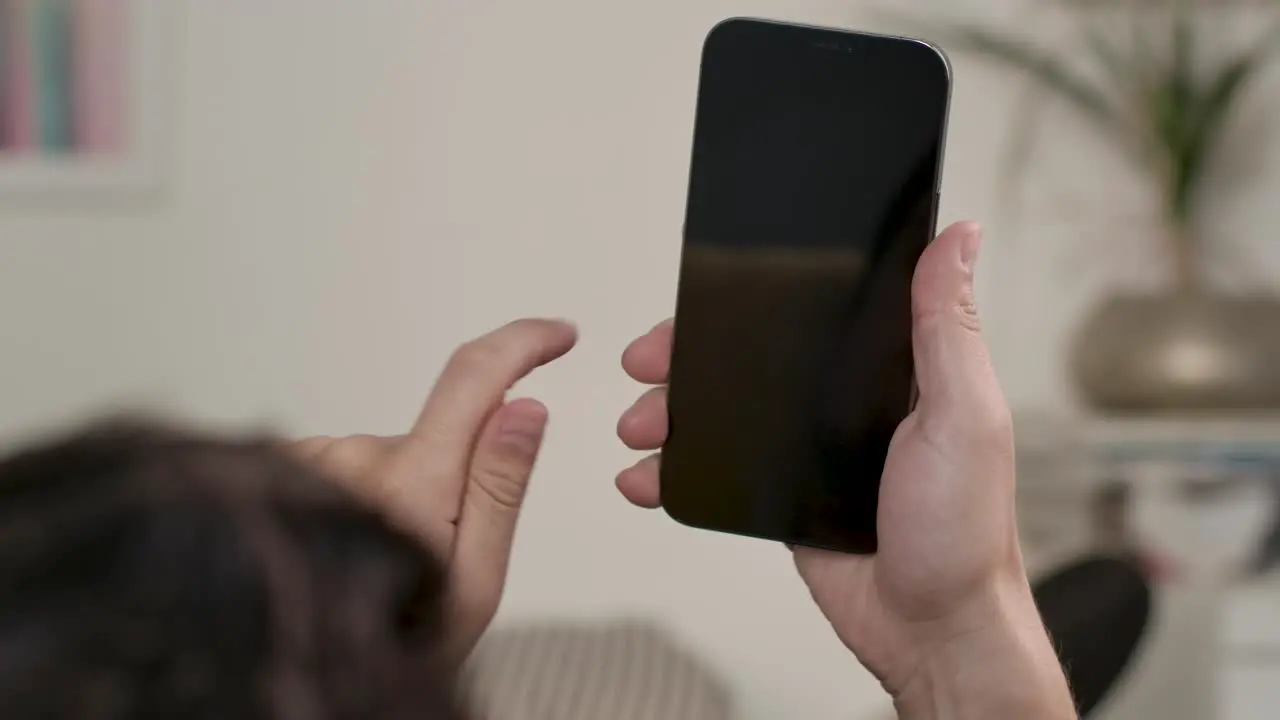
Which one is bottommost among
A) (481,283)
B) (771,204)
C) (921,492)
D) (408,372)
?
(408,372)

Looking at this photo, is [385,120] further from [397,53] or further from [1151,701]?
[1151,701]

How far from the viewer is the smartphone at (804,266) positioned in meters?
0.59

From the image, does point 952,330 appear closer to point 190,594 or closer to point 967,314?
point 967,314

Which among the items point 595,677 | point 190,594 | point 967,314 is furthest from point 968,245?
point 595,677

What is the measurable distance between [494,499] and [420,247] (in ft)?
3.05

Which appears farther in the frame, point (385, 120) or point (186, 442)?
point (385, 120)

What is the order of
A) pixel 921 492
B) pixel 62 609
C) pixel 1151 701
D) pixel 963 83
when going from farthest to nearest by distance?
pixel 963 83 < pixel 1151 701 < pixel 921 492 < pixel 62 609

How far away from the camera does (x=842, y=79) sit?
1.99 feet

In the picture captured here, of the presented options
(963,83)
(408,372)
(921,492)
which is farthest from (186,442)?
(963,83)

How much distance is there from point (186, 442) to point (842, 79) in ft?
1.55

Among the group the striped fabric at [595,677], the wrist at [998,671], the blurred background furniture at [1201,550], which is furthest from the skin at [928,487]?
the blurred background furniture at [1201,550]

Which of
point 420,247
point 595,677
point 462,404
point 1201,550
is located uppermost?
point 462,404

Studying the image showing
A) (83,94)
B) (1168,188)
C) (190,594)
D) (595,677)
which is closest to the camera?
(190,594)

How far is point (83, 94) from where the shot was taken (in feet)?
A: 4.44
